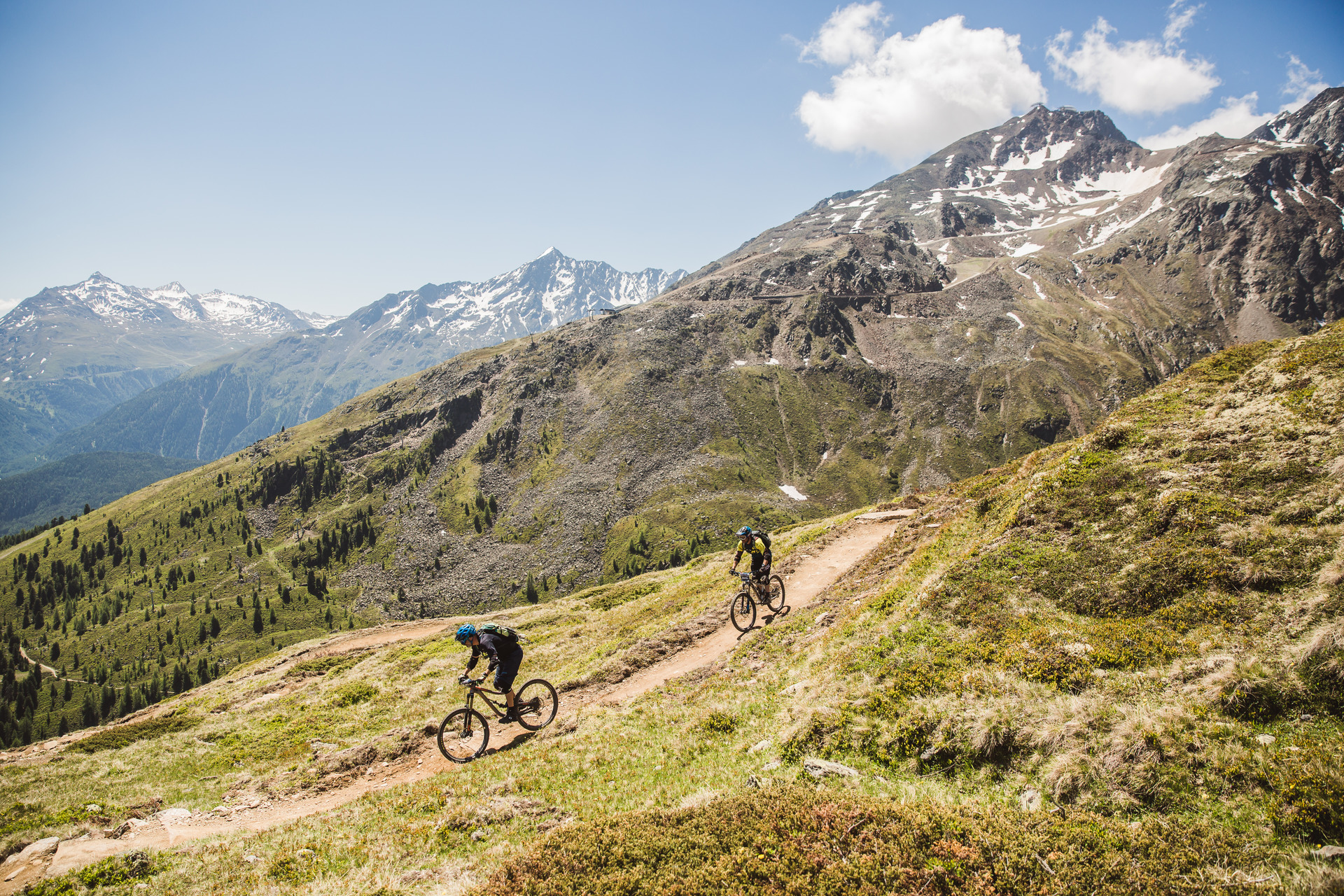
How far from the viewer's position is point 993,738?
11.7 metres

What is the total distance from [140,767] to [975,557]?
36560 millimetres

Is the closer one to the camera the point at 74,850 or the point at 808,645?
the point at 74,850

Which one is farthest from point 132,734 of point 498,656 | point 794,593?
point 794,593

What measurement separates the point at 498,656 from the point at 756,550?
12.2 m

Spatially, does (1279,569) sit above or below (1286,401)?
below

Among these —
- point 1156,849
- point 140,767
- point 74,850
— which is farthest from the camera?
point 140,767

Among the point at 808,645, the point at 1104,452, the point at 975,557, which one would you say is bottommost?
the point at 808,645

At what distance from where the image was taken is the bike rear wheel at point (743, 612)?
26297 mm

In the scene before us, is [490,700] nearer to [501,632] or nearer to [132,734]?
[501,632]

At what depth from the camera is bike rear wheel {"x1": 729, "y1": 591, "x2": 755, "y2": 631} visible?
86.3 feet

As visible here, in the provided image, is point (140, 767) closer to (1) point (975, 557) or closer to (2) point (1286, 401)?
(1) point (975, 557)

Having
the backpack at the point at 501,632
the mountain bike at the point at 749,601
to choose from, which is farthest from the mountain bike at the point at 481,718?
the mountain bike at the point at 749,601

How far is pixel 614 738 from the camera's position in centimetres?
1684

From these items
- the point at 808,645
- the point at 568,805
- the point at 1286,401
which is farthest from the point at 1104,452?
the point at 568,805
